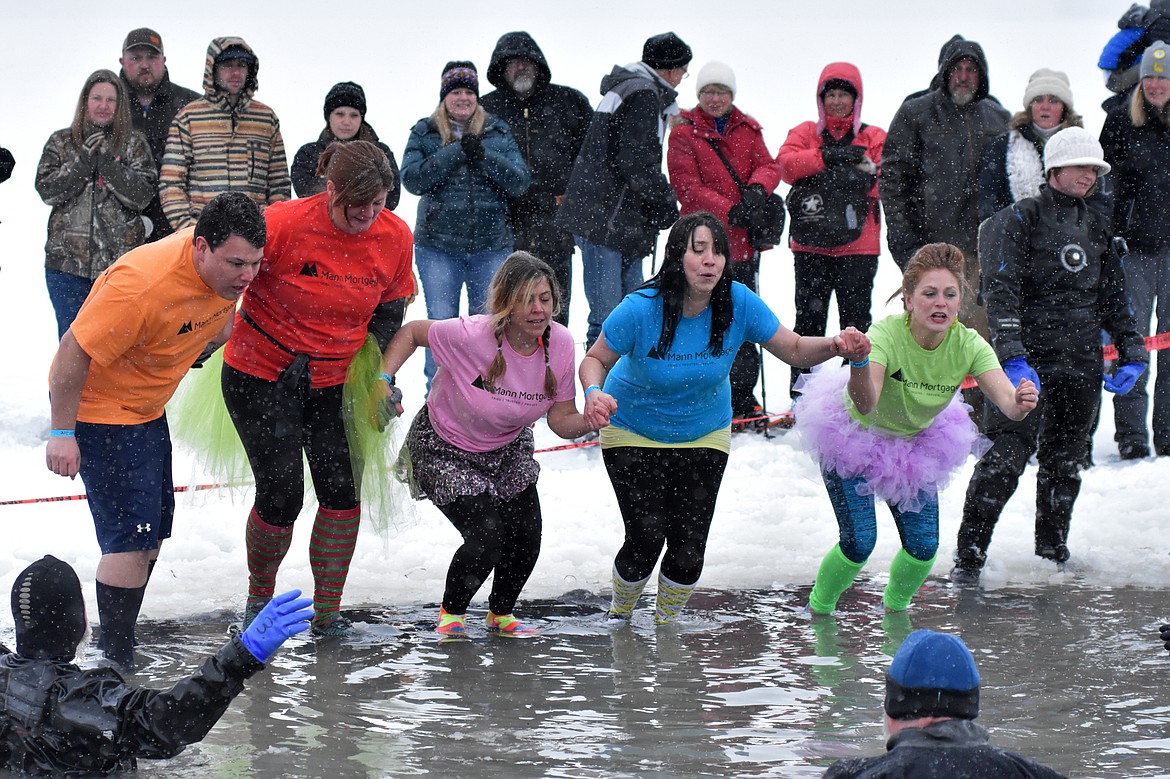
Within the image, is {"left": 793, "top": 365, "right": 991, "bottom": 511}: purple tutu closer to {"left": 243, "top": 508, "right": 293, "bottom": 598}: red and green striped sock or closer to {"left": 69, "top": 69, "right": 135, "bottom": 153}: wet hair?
{"left": 243, "top": 508, "right": 293, "bottom": 598}: red and green striped sock

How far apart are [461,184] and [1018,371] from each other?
12.0 ft

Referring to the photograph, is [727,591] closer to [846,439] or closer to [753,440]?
[846,439]

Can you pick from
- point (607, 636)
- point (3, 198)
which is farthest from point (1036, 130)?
point (3, 198)

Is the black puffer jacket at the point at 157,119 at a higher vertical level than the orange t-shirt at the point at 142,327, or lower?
higher

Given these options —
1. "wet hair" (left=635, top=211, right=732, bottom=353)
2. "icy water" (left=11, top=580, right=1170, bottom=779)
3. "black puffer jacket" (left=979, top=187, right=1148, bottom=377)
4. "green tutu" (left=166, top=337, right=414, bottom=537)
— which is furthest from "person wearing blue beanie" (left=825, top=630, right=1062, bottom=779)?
"black puffer jacket" (left=979, top=187, right=1148, bottom=377)

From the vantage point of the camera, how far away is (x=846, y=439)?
708 cm

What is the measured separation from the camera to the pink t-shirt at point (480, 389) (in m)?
6.69

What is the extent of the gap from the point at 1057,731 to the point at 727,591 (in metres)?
2.76

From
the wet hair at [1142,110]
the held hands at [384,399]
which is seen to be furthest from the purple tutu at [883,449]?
the wet hair at [1142,110]

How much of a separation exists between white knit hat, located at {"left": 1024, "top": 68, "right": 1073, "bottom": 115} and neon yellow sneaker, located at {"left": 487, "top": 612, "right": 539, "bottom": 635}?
4939 mm

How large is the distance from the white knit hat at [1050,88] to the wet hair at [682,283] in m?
3.74

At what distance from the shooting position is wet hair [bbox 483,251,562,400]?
6.59m

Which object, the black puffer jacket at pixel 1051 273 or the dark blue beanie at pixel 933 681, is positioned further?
the black puffer jacket at pixel 1051 273

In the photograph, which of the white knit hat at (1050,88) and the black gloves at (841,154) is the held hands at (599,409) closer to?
the black gloves at (841,154)
